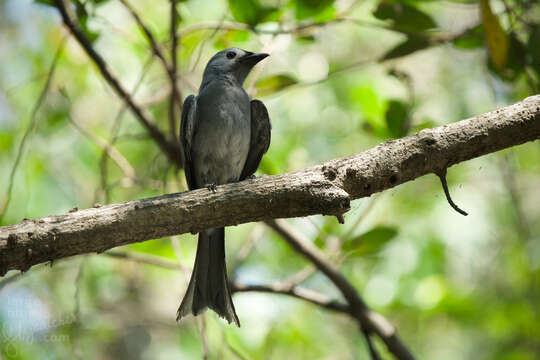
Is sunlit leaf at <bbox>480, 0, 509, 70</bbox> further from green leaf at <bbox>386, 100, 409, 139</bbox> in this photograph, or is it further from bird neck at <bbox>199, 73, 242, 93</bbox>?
bird neck at <bbox>199, 73, 242, 93</bbox>

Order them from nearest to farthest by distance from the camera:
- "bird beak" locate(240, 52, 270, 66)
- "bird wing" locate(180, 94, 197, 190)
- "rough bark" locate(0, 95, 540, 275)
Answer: "rough bark" locate(0, 95, 540, 275)
"bird wing" locate(180, 94, 197, 190)
"bird beak" locate(240, 52, 270, 66)

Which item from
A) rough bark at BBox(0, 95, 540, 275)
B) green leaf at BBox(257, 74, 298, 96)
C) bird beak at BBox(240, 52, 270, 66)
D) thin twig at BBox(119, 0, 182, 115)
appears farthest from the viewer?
bird beak at BBox(240, 52, 270, 66)

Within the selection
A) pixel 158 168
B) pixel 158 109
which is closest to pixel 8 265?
pixel 158 168

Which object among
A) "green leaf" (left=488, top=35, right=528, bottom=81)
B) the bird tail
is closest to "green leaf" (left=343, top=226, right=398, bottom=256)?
the bird tail

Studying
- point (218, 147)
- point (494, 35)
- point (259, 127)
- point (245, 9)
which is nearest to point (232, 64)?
point (259, 127)

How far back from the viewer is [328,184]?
2770 mm

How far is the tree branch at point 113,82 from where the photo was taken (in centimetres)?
410

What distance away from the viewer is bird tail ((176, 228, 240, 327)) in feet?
12.4

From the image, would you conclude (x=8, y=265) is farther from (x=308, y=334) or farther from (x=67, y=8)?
(x=308, y=334)

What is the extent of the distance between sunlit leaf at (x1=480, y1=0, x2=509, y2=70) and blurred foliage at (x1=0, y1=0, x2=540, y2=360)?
13.8 inches

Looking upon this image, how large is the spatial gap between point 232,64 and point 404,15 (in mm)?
1708

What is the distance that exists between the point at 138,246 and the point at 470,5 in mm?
3812

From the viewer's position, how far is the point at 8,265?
252cm

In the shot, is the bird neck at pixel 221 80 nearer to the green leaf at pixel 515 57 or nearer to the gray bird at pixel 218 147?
the gray bird at pixel 218 147
